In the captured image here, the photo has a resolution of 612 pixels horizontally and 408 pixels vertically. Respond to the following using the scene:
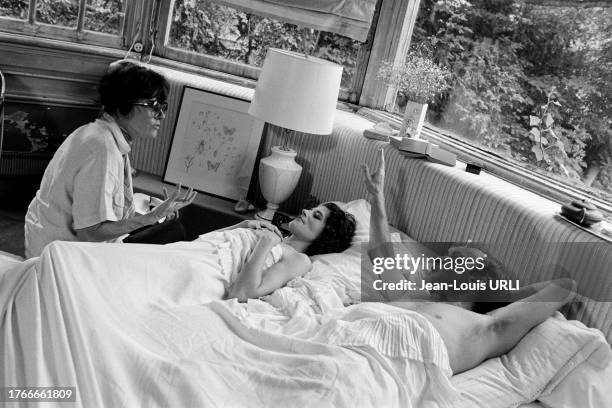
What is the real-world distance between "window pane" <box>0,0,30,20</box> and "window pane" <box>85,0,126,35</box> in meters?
0.38

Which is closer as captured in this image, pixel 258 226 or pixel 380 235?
pixel 380 235

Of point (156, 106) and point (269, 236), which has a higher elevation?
point (156, 106)

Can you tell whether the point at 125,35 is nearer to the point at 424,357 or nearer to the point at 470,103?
the point at 470,103

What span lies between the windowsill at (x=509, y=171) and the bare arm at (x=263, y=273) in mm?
1057

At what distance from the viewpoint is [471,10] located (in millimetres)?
3439

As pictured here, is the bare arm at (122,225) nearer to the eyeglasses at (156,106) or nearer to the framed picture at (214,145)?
the eyeglasses at (156,106)

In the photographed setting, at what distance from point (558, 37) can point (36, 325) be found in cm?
258

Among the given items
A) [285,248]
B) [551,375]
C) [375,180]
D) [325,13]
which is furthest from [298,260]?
[325,13]

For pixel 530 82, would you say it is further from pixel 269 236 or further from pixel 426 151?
pixel 269 236

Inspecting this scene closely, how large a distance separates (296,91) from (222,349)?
5.08 ft

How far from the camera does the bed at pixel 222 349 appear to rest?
1726 millimetres

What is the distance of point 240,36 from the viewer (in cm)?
421

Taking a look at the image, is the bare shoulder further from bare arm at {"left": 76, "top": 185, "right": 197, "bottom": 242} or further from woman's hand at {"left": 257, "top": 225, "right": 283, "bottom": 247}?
bare arm at {"left": 76, "top": 185, "right": 197, "bottom": 242}

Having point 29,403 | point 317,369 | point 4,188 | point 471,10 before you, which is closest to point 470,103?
point 471,10
